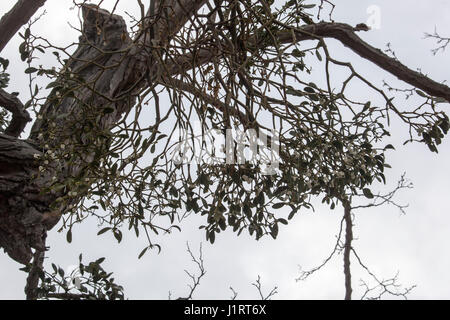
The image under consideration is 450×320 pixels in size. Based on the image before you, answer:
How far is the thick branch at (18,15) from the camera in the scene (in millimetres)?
2439

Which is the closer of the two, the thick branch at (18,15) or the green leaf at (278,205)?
the green leaf at (278,205)

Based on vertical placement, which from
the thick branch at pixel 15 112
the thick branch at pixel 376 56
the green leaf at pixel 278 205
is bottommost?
the green leaf at pixel 278 205

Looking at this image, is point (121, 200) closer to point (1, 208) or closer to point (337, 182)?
point (1, 208)

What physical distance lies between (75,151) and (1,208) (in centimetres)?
45

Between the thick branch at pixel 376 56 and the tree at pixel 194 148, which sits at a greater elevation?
the thick branch at pixel 376 56

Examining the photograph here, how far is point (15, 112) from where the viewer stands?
2449 millimetres

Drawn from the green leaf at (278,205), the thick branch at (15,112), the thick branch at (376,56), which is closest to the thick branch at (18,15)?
the thick branch at (15,112)

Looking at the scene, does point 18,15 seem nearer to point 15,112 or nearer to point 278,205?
point 15,112

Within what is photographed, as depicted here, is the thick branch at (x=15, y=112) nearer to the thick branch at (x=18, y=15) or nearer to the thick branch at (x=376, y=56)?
the thick branch at (x=18, y=15)

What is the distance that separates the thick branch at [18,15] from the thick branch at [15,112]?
27 centimetres

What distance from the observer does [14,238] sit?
6.81 feet

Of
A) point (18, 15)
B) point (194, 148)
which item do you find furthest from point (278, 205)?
point (18, 15)
